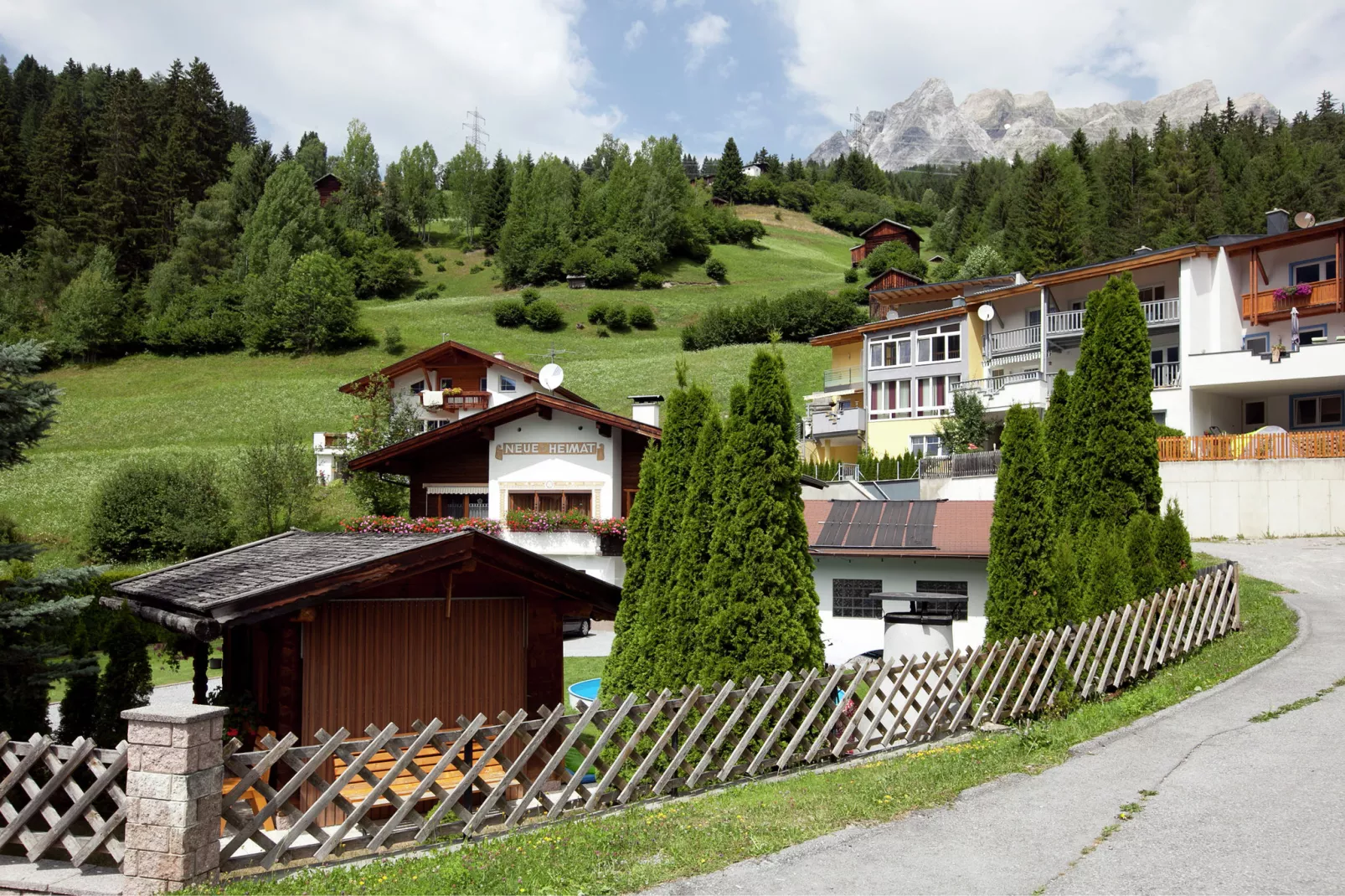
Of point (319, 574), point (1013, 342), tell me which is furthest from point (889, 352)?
point (319, 574)

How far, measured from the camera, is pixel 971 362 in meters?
51.8

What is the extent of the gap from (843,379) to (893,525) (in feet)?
109

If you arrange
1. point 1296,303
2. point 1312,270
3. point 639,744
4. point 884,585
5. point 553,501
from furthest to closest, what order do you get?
point 1312,270 → point 1296,303 → point 553,501 → point 884,585 → point 639,744

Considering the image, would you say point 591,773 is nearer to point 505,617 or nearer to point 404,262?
point 505,617

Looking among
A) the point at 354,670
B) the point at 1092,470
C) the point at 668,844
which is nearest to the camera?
the point at 668,844

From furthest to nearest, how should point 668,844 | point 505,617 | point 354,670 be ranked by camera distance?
point 505,617, point 354,670, point 668,844

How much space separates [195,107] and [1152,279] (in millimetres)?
99295

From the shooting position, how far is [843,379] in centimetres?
5991

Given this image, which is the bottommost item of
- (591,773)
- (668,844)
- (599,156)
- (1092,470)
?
(591,773)

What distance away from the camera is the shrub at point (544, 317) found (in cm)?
9019

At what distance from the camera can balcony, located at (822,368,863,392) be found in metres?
58.9

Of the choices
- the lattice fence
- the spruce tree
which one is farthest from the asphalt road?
the lattice fence

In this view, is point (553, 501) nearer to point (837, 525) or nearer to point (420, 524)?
point (420, 524)

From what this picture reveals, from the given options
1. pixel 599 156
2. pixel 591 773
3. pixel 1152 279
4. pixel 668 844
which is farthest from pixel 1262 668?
pixel 599 156
